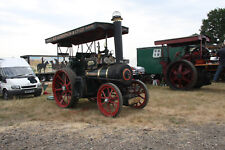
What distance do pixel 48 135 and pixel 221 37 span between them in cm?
2766

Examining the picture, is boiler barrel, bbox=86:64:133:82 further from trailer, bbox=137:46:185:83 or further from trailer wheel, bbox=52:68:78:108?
trailer, bbox=137:46:185:83

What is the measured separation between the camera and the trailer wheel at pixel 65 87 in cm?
521

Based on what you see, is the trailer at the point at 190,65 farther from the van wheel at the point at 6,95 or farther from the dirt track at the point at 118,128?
the van wheel at the point at 6,95

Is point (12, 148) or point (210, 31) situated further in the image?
point (210, 31)

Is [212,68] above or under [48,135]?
above

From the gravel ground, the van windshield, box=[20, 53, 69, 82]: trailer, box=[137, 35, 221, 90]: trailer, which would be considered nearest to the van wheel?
the van windshield

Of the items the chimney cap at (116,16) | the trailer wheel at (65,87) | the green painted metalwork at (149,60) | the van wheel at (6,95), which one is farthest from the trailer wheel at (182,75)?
the van wheel at (6,95)

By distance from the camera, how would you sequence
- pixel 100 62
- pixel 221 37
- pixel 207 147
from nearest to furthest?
pixel 207 147
pixel 100 62
pixel 221 37

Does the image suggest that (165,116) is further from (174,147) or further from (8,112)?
(8,112)

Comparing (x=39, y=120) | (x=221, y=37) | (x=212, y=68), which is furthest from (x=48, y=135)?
(x=221, y=37)

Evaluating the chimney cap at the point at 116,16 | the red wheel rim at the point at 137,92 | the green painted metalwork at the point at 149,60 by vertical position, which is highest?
the chimney cap at the point at 116,16

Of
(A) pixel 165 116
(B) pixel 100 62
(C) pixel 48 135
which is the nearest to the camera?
(C) pixel 48 135

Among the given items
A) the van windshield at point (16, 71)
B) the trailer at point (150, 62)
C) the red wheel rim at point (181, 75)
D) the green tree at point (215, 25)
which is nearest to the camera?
the van windshield at point (16, 71)

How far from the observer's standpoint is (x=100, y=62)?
5.12 m
